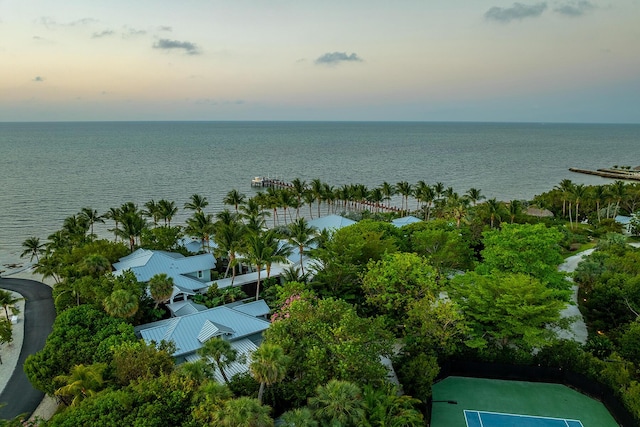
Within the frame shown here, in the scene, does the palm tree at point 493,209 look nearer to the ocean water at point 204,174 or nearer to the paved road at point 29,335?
the ocean water at point 204,174

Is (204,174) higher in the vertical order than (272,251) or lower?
lower

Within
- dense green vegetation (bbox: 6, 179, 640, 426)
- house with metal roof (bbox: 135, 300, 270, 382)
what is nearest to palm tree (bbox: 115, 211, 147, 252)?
dense green vegetation (bbox: 6, 179, 640, 426)

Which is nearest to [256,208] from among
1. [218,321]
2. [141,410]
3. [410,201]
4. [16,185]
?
[218,321]

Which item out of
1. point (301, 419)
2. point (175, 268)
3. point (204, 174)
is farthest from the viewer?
point (204, 174)

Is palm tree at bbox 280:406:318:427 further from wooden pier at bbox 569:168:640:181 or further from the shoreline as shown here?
wooden pier at bbox 569:168:640:181

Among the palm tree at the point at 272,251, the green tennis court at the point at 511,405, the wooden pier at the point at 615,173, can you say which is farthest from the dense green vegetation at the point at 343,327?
the wooden pier at the point at 615,173

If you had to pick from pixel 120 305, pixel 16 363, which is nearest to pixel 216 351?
pixel 120 305

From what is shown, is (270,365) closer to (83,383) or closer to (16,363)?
A: (83,383)

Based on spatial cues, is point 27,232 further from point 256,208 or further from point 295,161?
point 295,161
